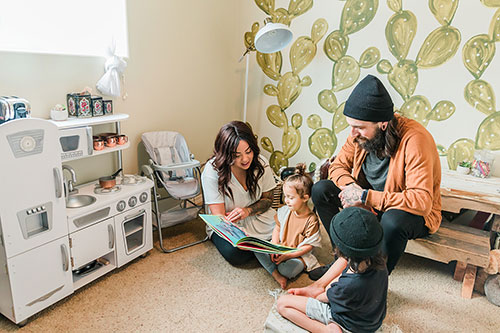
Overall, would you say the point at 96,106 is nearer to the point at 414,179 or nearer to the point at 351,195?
the point at 351,195

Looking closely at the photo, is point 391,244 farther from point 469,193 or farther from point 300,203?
point 469,193

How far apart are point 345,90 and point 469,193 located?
1.26 metres

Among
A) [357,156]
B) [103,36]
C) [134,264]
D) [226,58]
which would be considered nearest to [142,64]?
[103,36]

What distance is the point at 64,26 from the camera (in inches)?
83.6

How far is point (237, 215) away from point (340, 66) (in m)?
1.59

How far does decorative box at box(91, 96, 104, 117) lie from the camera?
216 centimetres

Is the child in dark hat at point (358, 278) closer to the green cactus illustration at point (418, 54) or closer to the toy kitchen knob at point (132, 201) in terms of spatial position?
the toy kitchen knob at point (132, 201)

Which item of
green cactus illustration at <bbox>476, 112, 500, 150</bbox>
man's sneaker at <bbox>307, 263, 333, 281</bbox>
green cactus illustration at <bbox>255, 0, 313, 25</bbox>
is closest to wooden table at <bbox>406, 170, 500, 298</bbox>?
green cactus illustration at <bbox>476, 112, 500, 150</bbox>

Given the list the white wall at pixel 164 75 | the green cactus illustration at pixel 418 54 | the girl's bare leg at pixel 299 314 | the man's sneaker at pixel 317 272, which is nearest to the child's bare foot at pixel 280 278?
the man's sneaker at pixel 317 272

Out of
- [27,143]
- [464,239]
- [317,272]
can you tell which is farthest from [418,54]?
[27,143]

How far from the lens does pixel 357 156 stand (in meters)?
2.17

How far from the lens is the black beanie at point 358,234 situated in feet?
4.52

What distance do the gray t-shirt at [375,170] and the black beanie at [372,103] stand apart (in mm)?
303

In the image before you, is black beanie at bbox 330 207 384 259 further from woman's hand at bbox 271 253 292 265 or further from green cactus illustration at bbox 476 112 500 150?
green cactus illustration at bbox 476 112 500 150
